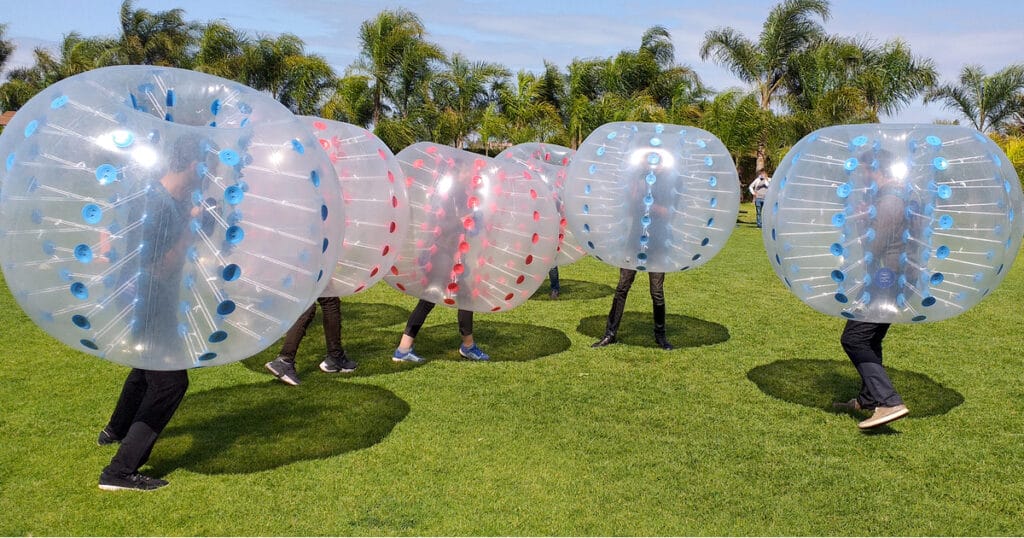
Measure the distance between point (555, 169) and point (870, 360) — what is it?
4237mm

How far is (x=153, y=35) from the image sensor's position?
1308 inches

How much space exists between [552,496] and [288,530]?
1396 mm

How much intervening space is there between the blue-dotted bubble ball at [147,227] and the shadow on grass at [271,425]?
3.77 feet

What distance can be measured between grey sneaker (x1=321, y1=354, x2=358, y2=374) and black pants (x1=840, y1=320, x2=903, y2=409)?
3.87 meters

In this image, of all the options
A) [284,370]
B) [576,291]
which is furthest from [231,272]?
[576,291]

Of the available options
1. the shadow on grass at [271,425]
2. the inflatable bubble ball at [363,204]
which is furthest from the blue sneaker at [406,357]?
the inflatable bubble ball at [363,204]

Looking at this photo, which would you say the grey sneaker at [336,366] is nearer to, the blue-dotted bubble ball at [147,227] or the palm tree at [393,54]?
the blue-dotted bubble ball at [147,227]

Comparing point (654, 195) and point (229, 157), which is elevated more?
point (229, 157)

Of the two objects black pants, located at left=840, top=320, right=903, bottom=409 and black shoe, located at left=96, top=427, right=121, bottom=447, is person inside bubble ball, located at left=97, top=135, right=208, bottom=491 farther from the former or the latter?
black pants, located at left=840, top=320, right=903, bottom=409

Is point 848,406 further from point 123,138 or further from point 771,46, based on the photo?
Result: point 771,46

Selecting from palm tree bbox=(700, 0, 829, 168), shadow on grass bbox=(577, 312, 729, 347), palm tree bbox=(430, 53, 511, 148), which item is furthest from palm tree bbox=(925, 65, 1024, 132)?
shadow on grass bbox=(577, 312, 729, 347)

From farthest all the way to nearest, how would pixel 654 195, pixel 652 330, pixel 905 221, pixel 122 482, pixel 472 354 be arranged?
pixel 652 330 < pixel 472 354 < pixel 654 195 < pixel 905 221 < pixel 122 482

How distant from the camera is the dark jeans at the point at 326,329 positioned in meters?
6.33

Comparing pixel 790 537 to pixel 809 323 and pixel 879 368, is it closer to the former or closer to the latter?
pixel 879 368
